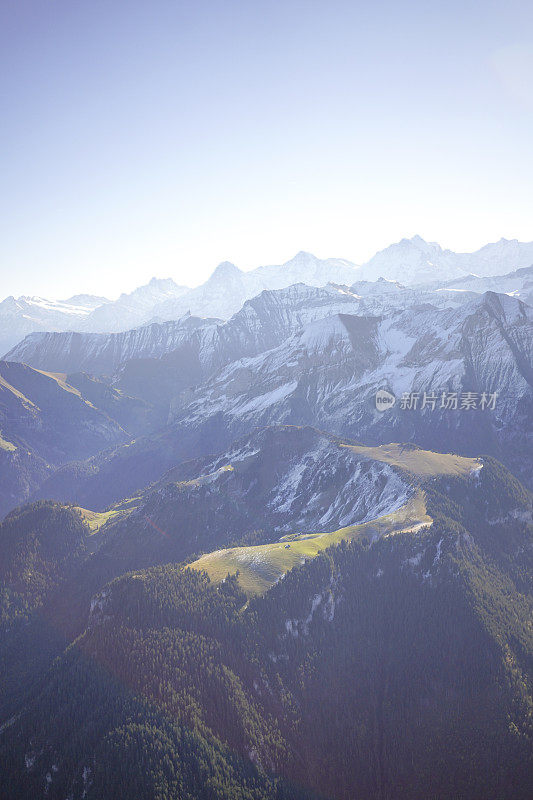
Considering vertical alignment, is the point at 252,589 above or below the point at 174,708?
above

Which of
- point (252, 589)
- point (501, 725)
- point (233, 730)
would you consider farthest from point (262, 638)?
point (501, 725)

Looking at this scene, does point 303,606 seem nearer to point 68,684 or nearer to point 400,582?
point 400,582

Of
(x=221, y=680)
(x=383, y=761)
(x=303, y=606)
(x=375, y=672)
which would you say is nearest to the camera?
(x=383, y=761)

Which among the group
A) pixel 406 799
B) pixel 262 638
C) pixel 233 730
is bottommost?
pixel 406 799

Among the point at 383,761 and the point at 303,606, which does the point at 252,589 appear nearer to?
the point at 303,606

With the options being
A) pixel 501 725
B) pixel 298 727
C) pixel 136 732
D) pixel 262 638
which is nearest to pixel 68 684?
pixel 136 732

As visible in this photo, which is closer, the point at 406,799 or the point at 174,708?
the point at 406,799

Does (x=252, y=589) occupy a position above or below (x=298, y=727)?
above

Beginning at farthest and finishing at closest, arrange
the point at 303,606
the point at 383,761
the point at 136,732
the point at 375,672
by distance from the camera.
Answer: the point at 303,606
the point at 375,672
the point at 383,761
the point at 136,732

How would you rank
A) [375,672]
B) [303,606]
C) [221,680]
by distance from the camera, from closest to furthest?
[221,680] < [375,672] < [303,606]
